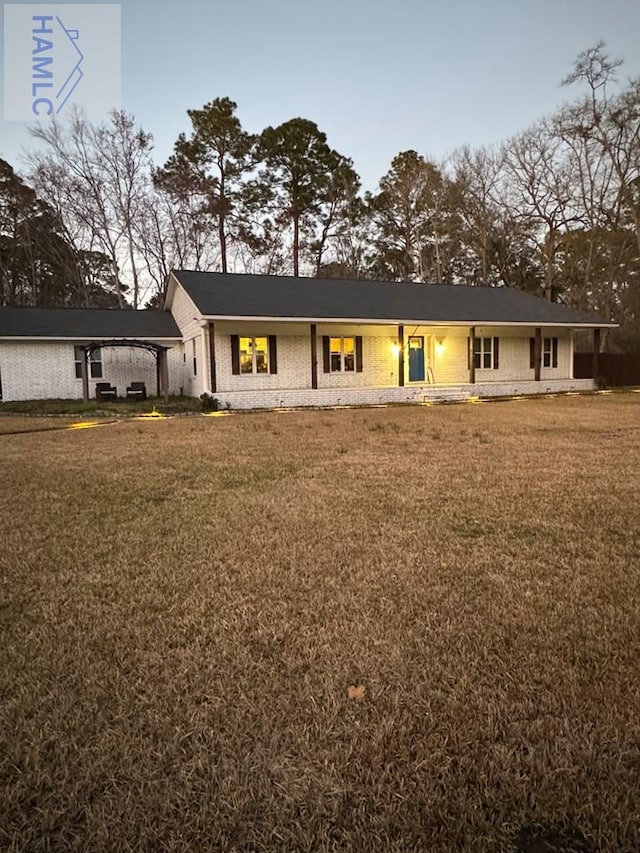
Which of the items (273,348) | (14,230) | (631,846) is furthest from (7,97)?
(631,846)

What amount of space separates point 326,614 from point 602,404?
15.2 metres

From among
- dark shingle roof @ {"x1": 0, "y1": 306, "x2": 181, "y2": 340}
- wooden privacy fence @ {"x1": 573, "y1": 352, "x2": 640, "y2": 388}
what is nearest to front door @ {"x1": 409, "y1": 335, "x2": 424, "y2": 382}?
wooden privacy fence @ {"x1": 573, "y1": 352, "x2": 640, "y2": 388}

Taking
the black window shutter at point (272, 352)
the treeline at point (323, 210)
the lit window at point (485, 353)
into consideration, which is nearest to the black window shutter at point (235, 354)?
the black window shutter at point (272, 352)

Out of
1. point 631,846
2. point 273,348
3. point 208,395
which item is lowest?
point 631,846

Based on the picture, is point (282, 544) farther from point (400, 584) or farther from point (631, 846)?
point (631, 846)

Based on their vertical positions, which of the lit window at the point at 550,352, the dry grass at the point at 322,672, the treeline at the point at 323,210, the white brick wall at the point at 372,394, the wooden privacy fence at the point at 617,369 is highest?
the treeline at the point at 323,210

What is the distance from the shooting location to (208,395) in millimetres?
15164

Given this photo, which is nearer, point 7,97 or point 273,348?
point 7,97

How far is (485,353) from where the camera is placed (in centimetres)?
2080

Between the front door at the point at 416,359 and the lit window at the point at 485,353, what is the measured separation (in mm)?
2532

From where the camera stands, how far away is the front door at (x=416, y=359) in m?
19.6

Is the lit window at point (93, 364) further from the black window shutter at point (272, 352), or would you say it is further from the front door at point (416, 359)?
the front door at point (416, 359)

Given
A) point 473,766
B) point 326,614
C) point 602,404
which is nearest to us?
point 473,766

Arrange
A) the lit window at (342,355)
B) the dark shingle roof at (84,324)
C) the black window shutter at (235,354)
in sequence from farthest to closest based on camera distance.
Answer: the lit window at (342,355) → the dark shingle roof at (84,324) → the black window shutter at (235,354)
